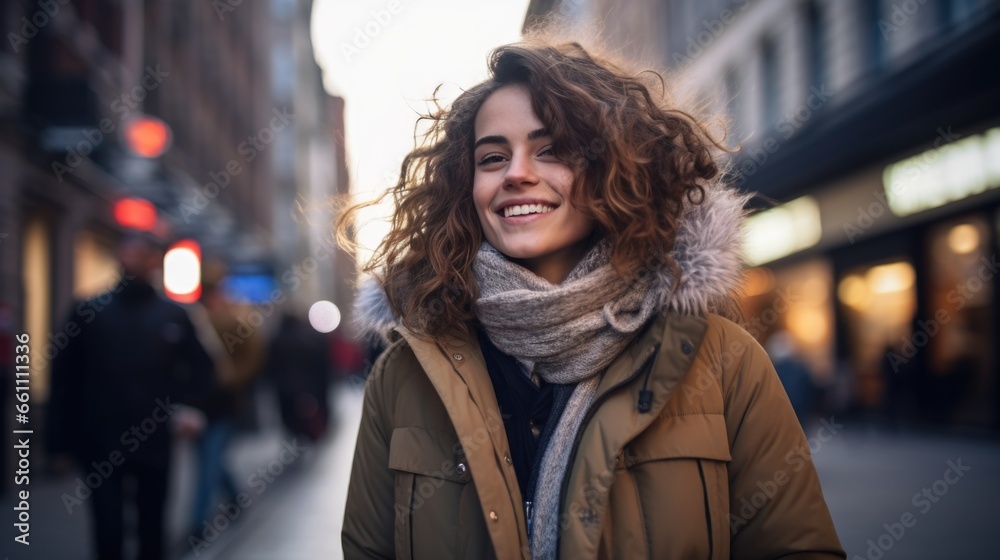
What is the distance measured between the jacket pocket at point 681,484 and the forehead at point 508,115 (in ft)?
2.64

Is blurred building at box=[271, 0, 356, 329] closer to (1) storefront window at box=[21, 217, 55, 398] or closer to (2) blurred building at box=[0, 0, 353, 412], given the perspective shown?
(2) blurred building at box=[0, 0, 353, 412]

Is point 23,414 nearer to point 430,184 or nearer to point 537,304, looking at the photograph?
point 430,184

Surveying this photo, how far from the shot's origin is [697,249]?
85.0 inches

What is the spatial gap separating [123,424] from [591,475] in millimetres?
3796

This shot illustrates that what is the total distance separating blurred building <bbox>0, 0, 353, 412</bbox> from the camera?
1065 cm

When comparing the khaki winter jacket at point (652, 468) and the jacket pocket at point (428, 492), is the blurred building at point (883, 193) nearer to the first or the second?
the khaki winter jacket at point (652, 468)

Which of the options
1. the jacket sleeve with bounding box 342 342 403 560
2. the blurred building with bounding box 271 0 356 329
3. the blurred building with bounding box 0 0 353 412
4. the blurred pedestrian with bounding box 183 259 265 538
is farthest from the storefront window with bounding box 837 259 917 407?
the blurred building with bounding box 271 0 356 329

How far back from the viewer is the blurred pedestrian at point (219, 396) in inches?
267

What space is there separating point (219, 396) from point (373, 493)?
4984mm

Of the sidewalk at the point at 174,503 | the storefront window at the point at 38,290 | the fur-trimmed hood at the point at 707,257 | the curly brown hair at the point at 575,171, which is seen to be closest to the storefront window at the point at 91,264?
the storefront window at the point at 38,290

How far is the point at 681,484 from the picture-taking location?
194 centimetres

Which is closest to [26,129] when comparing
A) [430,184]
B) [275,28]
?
[430,184]

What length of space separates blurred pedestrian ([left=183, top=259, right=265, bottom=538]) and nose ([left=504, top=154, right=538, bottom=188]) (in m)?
3.97

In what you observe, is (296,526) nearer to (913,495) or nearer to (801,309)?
(913,495)
